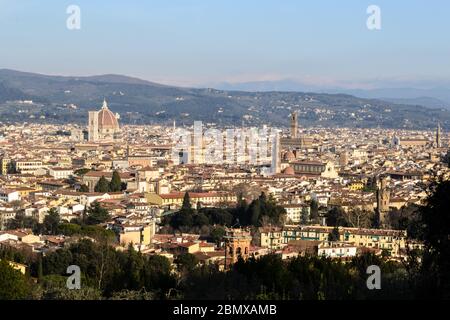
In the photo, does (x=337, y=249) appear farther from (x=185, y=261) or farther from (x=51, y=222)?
(x=51, y=222)

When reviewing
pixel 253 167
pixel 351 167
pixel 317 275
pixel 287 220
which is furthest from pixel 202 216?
pixel 351 167

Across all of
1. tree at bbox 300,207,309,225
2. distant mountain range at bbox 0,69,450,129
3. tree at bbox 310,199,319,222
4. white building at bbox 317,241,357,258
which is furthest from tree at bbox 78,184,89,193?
distant mountain range at bbox 0,69,450,129

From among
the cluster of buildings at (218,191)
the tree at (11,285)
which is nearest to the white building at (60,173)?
the cluster of buildings at (218,191)

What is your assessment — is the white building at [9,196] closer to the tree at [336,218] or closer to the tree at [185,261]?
the tree at [336,218]

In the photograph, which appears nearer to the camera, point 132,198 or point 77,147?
point 132,198

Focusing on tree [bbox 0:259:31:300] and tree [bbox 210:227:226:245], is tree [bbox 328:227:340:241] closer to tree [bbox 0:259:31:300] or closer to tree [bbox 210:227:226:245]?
tree [bbox 210:227:226:245]
